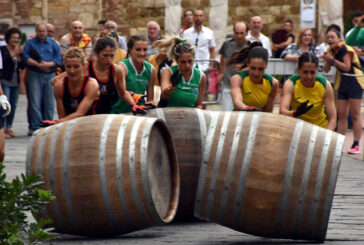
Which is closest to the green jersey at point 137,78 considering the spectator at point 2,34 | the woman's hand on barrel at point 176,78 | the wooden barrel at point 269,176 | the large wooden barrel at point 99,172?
the woman's hand on barrel at point 176,78

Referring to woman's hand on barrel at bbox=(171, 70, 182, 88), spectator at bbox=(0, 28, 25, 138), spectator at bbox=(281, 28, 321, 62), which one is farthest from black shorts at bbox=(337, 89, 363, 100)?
spectator at bbox=(0, 28, 25, 138)

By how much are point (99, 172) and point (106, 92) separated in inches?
85.6

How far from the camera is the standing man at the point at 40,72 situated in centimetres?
1497

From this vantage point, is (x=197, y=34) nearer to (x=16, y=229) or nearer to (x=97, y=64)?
(x=97, y=64)

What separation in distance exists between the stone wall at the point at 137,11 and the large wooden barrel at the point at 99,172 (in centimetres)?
2263

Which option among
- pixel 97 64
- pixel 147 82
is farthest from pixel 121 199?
pixel 147 82

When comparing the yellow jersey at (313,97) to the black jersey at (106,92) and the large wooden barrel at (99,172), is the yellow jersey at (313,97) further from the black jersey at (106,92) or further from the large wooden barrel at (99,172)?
the large wooden barrel at (99,172)

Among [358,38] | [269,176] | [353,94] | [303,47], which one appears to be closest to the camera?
[269,176]

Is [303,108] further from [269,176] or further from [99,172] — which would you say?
[99,172]

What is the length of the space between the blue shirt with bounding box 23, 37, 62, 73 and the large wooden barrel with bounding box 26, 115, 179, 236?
8.25 meters

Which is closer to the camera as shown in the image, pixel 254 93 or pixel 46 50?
pixel 254 93

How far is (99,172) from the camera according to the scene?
261 inches

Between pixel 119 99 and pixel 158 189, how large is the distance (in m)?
2.14

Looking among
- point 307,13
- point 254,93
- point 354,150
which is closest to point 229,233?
point 254,93
